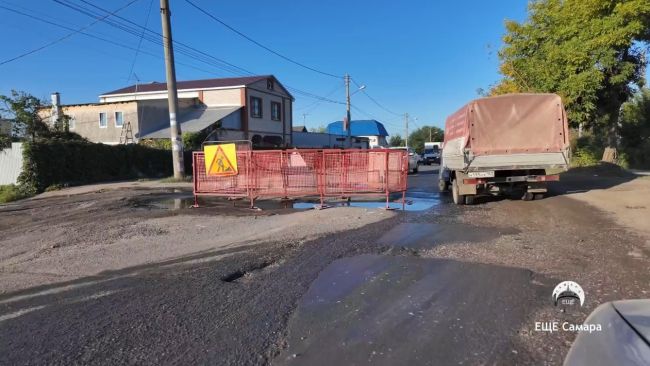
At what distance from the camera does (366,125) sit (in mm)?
95500

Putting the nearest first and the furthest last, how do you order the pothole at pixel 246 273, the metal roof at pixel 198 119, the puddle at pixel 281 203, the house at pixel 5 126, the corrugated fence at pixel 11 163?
the pothole at pixel 246 273
the puddle at pixel 281 203
the corrugated fence at pixel 11 163
the house at pixel 5 126
the metal roof at pixel 198 119

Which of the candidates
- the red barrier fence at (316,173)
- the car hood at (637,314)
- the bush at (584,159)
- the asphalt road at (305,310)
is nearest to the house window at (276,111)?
the bush at (584,159)

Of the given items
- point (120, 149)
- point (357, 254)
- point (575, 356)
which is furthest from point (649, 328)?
point (120, 149)

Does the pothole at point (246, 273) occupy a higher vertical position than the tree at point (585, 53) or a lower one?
lower

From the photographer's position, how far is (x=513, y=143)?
1353 centimetres

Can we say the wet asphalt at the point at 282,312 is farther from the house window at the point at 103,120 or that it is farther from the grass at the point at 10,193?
the house window at the point at 103,120

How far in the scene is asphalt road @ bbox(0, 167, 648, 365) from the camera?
4.05m

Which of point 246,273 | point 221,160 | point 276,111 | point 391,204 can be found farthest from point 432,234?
point 276,111

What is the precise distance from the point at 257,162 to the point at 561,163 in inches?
325

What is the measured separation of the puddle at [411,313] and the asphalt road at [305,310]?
12 mm

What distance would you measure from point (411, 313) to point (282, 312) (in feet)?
4.27

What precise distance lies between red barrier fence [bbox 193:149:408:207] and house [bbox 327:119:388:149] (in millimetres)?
76676

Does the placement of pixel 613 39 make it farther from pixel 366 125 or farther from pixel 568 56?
pixel 366 125

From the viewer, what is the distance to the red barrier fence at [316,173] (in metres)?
13.9
